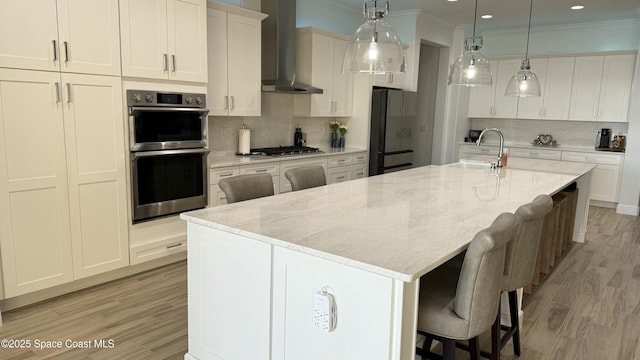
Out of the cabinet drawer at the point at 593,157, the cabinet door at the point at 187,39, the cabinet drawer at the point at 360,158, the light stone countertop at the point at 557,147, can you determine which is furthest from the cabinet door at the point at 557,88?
the cabinet door at the point at 187,39

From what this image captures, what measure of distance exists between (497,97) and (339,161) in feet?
12.0

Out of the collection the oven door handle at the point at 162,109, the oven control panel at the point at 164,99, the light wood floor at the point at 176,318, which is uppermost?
the oven control panel at the point at 164,99

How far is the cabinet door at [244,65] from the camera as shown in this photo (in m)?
4.39

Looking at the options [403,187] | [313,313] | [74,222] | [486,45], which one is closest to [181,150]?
[74,222]

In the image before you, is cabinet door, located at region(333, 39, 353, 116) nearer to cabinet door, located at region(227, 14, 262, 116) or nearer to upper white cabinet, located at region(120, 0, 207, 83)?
cabinet door, located at region(227, 14, 262, 116)

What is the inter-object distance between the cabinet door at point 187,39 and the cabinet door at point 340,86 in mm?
2139

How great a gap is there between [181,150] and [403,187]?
6.14 feet

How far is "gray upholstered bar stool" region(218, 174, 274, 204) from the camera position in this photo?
2.74 meters

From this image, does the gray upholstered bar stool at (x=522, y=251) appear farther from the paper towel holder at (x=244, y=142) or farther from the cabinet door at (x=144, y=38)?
the paper towel holder at (x=244, y=142)

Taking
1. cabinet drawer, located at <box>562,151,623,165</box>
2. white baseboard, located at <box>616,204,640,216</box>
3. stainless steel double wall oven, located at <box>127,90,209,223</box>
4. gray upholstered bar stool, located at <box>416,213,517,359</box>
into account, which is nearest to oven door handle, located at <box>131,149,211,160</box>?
stainless steel double wall oven, located at <box>127,90,209,223</box>

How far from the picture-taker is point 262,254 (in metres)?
1.94

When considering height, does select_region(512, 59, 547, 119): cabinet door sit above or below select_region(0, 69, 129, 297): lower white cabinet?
above

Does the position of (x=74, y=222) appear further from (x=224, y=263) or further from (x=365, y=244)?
(x=365, y=244)

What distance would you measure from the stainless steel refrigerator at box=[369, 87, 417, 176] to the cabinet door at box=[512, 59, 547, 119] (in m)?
2.30
